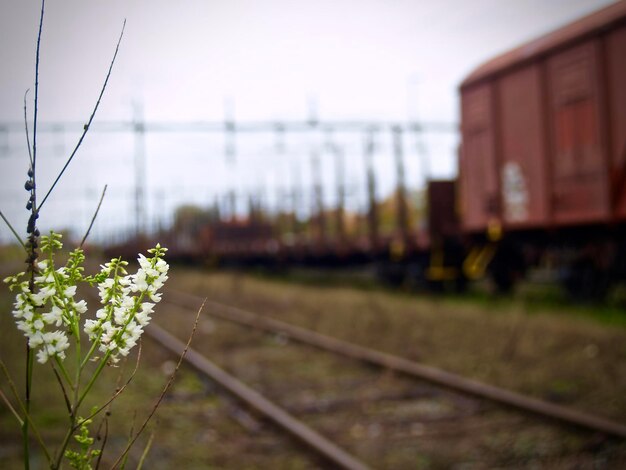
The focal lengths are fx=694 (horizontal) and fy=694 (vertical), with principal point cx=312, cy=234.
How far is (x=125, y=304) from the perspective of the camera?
1.25 metres

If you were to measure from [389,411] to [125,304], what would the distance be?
4575mm

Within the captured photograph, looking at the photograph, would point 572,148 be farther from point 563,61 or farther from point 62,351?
point 62,351

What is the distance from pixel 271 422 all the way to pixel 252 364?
103 inches

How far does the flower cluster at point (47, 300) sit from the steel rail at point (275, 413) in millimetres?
3013

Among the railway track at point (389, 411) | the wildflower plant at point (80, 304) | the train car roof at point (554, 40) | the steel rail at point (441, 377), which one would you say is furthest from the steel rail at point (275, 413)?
the train car roof at point (554, 40)

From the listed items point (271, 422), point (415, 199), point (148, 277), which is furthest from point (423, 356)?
point (415, 199)

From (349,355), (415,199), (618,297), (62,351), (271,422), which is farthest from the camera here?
(415,199)

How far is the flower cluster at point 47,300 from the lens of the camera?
1155 millimetres

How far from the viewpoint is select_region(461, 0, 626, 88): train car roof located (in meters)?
9.69

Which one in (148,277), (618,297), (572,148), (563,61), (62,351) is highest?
(563,61)

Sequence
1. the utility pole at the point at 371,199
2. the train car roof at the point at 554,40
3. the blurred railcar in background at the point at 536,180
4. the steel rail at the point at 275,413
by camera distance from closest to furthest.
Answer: the steel rail at the point at 275,413 → the train car roof at the point at 554,40 → the blurred railcar in background at the point at 536,180 → the utility pole at the point at 371,199

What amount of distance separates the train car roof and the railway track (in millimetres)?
5724

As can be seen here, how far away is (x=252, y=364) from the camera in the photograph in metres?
7.76

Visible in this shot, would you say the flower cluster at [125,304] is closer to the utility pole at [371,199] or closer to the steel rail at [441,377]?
the steel rail at [441,377]
